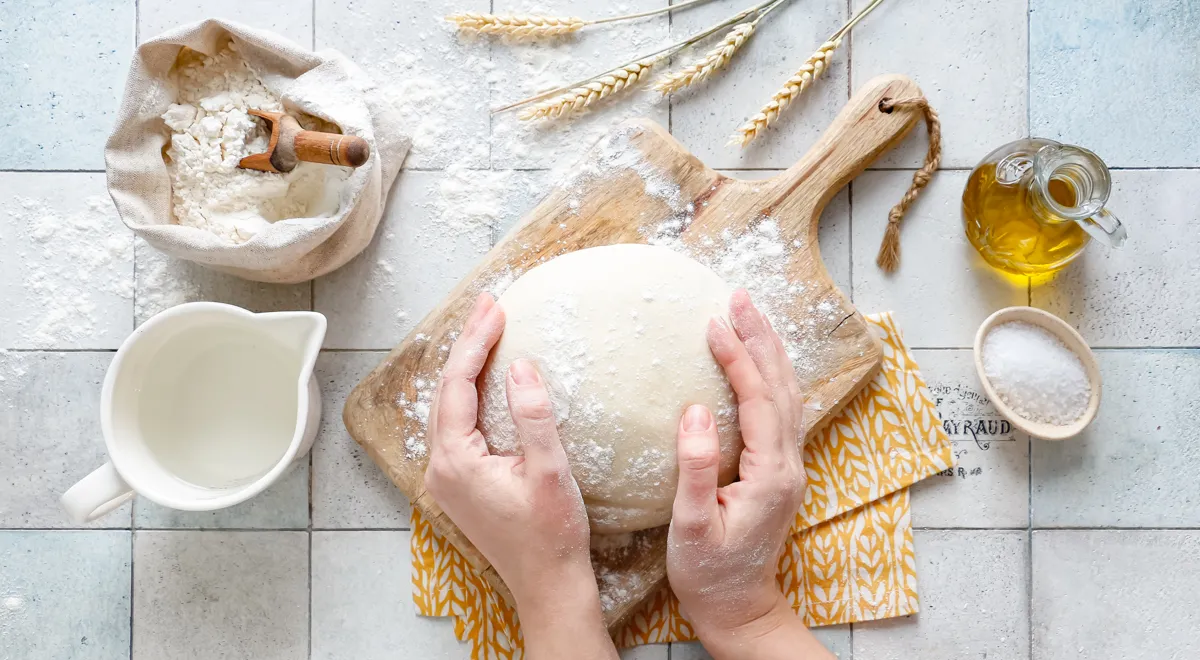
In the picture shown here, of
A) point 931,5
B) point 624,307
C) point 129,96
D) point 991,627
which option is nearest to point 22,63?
point 129,96

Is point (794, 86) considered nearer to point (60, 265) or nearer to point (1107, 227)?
point (1107, 227)

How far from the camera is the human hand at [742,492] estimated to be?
800 mm

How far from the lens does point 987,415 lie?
3.34 feet

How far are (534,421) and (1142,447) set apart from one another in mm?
856

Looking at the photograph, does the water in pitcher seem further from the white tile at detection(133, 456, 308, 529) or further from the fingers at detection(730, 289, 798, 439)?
the fingers at detection(730, 289, 798, 439)

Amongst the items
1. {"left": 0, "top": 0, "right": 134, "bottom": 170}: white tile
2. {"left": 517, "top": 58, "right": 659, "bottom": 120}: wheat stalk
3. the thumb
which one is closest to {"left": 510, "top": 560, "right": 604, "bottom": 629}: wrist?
the thumb

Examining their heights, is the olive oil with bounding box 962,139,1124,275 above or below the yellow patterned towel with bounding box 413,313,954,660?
above

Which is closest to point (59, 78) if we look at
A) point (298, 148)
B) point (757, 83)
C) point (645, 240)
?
point (298, 148)

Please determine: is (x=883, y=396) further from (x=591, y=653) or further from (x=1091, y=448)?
(x=591, y=653)

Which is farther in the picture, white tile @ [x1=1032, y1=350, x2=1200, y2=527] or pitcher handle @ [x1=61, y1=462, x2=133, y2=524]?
white tile @ [x1=1032, y1=350, x2=1200, y2=527]

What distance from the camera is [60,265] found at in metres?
1.02

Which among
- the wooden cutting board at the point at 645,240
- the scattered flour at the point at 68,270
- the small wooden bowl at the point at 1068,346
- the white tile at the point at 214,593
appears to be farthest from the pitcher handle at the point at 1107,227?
the scattered flour at the point at 68,270

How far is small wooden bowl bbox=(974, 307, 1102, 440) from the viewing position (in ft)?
3.16

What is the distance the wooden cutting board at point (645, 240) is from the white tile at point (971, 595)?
11.0 inches
